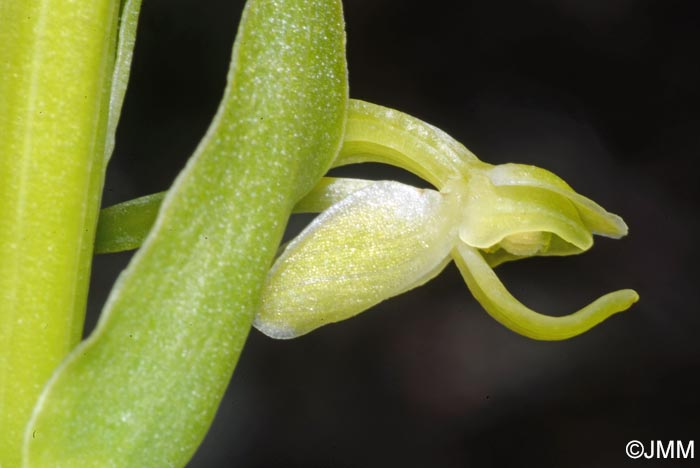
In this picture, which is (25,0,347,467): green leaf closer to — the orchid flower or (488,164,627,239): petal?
the orchid flower

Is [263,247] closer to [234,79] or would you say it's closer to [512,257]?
[234,79]

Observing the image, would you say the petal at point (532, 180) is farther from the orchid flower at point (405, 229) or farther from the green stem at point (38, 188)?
the green stem at point (38, 188)

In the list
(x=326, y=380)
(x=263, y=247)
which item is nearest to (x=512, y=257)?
(x=263, y=247)

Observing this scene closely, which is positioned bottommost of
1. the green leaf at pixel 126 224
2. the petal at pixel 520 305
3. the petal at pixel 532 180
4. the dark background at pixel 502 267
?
the dark background at pixel 502 267

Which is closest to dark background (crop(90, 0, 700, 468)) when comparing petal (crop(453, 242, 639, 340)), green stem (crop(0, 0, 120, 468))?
petal (crop(453, 242, 639, 340))

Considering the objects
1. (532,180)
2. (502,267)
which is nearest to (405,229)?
(532,180)

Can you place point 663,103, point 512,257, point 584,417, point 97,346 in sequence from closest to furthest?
point 97,346 → point 512,257 → point 584,417 → point 663,103

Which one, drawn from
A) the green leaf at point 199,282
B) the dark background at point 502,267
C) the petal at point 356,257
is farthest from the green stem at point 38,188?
the dark background at point 502,267

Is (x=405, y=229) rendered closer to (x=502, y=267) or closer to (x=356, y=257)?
(x=356, y=257)
